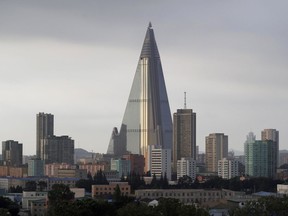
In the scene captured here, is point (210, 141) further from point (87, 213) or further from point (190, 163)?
point (87, 213)

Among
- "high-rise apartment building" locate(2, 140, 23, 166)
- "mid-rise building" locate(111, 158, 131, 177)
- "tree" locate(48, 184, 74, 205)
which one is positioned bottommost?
"tree" locate(48, 184, 74, 205)

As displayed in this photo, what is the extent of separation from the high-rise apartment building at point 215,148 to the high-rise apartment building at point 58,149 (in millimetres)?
15639

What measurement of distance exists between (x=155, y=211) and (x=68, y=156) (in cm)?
8452

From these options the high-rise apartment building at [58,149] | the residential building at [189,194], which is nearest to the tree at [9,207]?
the residential building at [189,194]

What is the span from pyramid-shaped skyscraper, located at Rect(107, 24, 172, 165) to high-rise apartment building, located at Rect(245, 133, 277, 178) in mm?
32123

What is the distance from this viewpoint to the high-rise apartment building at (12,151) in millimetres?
115312

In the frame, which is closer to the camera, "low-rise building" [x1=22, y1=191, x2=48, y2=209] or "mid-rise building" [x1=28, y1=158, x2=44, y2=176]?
"low-rise building" [x1=22, y1=191, x2=48, y2=209]

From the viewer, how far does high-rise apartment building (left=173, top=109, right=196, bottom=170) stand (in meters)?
120

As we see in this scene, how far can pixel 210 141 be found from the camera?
12406 cm

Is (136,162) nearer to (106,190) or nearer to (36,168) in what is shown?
(36,168)

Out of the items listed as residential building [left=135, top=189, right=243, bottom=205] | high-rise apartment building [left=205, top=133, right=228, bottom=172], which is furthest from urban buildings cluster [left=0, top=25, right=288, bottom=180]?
residential building [left=135, top=189, right=243, bottom=205]

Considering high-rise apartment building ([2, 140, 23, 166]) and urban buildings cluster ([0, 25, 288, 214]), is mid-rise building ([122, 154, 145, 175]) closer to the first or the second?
urban buildings cluster ([0, 25, 288, 214])

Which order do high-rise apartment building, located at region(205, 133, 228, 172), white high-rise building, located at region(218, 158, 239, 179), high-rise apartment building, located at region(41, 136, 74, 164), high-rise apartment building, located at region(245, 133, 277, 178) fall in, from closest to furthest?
high-rise apartment building, located at region(245, 133, 277, 178)
white high-rise building, located at region(218, 158, 239, 179)
high-rise apartment building, located at region(41, 136, 74, 164)
high-rise apartment building, located at region(205, 133, 228, 172)

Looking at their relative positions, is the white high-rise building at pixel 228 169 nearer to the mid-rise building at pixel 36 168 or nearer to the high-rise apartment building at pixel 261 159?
the high-rise apartment building at pixel 261 159
